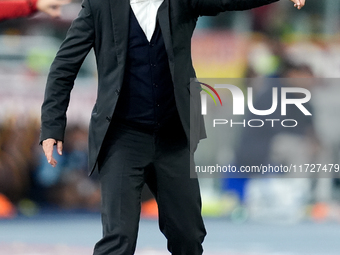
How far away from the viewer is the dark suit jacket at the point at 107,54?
258 centimetres

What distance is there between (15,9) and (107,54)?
122 inches

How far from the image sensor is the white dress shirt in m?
2.62

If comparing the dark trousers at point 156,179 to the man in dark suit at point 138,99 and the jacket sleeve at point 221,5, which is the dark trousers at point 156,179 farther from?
the jacket sleeve at point 221,5

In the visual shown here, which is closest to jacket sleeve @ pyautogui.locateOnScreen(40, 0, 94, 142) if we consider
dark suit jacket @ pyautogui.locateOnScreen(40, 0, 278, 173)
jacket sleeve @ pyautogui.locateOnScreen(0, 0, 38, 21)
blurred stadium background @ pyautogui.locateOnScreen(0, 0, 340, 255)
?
dark suit jacket @ pyautogui.locateOnScreen(40, 0, 278, 173)

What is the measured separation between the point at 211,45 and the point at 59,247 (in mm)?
2275

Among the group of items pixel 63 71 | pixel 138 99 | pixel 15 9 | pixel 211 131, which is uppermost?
pixel 15 9

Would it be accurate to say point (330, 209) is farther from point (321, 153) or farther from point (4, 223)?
point (4, 223)

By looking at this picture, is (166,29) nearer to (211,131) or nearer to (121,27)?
(121,27)

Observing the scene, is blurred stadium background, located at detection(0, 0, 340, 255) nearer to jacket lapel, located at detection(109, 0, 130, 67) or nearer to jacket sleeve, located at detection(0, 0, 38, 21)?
jacket sleeve, located at detection(0, 0, 38, 21)

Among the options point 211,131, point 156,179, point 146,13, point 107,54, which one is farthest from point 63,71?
point 211,131

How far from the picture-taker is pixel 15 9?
17.7ft

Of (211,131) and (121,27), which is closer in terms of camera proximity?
(121,27)

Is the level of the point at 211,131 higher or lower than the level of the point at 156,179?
lower

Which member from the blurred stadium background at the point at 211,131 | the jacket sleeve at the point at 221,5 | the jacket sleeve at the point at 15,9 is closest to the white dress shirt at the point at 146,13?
the jacket sleeve at the point at 221,5
